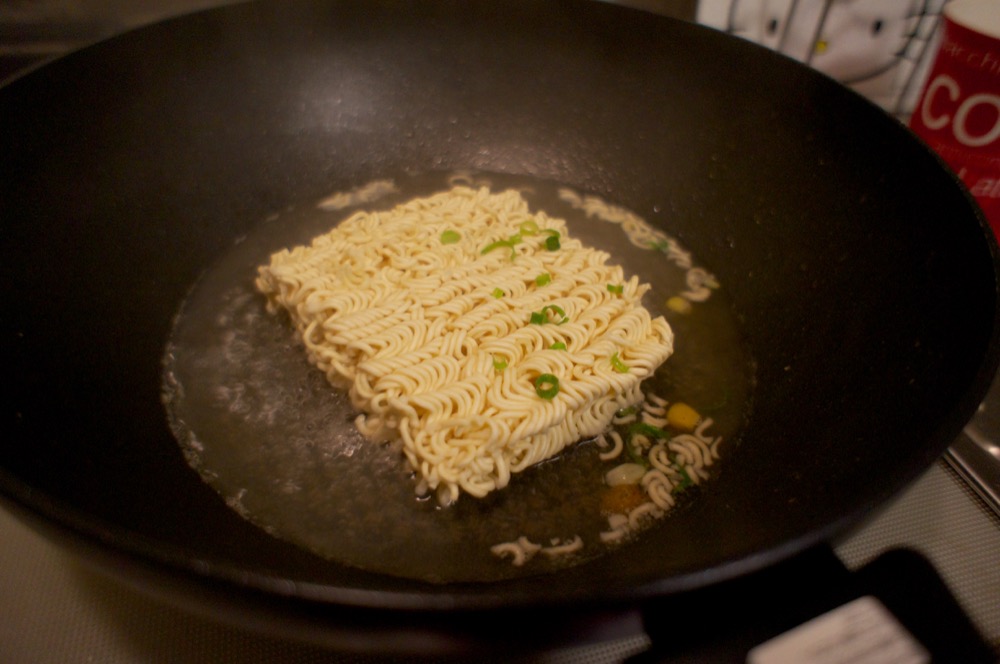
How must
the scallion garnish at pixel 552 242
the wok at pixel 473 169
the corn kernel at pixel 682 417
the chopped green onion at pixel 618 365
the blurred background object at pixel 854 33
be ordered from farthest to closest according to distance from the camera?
the blurred background object at pixel 854 33 < the scallion garnish at pixel 552 242 < the corn kernel at pixel 682 417 < the chopped green onion at pixel 618 365 < the wok at pixel 473 169

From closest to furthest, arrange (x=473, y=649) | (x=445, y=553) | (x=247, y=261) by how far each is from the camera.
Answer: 1. (x=473, y=649)
2. (x=445, y=553)
3. (x=247, y=261)

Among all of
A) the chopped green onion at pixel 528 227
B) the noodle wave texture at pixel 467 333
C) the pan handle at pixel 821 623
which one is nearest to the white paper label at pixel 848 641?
the pan handle at pixel 821 623

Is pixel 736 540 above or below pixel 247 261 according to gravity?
above

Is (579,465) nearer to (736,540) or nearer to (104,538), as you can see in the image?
(736,540)

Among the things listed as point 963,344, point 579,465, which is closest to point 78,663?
point 579,465

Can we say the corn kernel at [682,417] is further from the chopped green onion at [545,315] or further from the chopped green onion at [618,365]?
the chopped green onion at [545,315]

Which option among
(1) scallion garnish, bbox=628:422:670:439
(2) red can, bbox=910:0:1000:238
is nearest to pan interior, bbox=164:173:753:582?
(1) scallion garnish, bbox=628:422:670:439

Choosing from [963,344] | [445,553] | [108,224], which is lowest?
[445,553]
